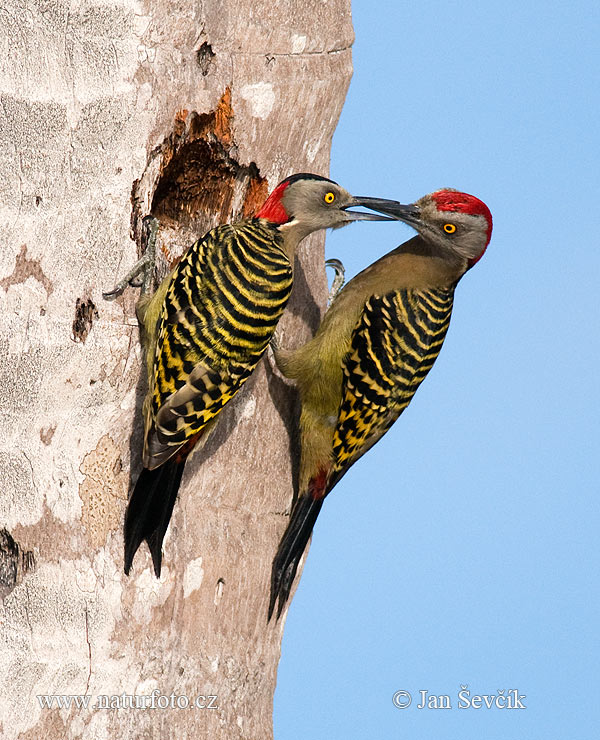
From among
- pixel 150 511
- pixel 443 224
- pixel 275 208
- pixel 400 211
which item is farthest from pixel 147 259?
pixel 443 224

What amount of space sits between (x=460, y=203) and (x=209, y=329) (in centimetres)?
137

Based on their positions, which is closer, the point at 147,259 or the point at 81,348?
the point at 81,348

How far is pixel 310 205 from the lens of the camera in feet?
13.5

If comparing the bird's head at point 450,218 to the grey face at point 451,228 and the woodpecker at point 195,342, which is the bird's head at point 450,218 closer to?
the grey face at point 451,228

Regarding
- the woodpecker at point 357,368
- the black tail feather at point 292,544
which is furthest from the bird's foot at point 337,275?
the black tail feather at point 292,544

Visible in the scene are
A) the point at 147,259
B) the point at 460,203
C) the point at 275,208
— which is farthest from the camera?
the point at 460,203

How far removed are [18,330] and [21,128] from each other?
0.70 metres

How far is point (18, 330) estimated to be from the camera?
3592 millimetres

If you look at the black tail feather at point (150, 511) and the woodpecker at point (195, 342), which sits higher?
the woodpecker at point (195, 342)

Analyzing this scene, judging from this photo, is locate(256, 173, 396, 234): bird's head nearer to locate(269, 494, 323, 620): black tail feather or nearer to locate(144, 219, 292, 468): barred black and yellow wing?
locate(144, 219, 292, 468): barred black and yellow wing

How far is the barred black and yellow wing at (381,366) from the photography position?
13.4 feet

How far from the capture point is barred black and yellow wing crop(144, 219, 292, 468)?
351 centimetres

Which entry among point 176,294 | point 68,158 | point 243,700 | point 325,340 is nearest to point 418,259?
point 325,340

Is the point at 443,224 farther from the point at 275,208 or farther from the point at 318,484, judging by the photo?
the point at 318,484
